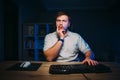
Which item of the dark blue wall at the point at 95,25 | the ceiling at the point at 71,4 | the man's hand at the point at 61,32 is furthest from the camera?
the dark blue wall at the point at 95,25

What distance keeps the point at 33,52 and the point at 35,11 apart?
5.62 ft

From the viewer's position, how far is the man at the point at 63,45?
254cm

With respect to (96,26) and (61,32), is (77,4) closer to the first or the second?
(96,26)

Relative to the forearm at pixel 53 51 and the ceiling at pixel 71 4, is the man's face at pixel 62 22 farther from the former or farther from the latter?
the ceiling at pixel 71 4

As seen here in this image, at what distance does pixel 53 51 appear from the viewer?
8.22 feet

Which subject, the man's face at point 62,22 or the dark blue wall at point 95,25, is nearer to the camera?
the man's face at point 62,22

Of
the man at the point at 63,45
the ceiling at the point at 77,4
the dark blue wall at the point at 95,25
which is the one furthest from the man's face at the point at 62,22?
the dark blue wall at the point at 95,25

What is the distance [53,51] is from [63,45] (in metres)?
0.32

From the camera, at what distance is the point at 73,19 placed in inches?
288

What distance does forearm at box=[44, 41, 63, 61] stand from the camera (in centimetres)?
250

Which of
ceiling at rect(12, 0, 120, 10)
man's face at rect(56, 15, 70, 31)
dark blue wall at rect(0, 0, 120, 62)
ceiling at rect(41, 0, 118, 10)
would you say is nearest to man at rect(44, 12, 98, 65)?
man's face at rect(56, 15, 70, 31)

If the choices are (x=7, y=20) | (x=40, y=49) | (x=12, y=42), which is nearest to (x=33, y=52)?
(x=40, y=49)

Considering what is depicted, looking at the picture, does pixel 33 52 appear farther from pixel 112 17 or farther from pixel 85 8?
pixel 112 17

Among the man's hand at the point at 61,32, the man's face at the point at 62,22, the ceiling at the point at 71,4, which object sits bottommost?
the man's hand at the point at 61,32
